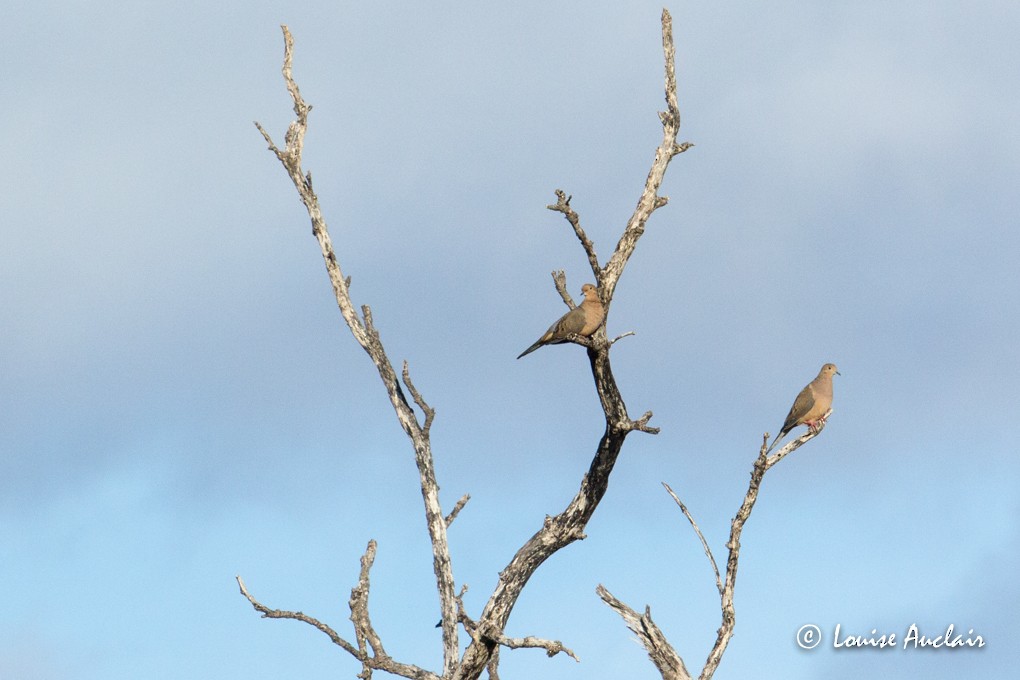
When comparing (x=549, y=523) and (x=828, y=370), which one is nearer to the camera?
(x=549, y=523)

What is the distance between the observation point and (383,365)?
18.9 metres

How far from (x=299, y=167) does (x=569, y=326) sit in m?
5.23

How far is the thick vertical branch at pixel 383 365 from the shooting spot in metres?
18.4

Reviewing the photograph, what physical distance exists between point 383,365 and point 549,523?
3501mm

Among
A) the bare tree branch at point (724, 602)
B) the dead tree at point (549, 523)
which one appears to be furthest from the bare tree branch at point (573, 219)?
the bare tree branch at point (724, 602)

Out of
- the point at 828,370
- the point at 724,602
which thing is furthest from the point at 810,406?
the point at 724,602

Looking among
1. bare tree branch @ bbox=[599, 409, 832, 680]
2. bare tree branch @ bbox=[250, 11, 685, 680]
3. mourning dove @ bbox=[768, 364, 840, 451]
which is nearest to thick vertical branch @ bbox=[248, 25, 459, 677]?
bare tree branch @ bbox=[250, 11, 685, 680]

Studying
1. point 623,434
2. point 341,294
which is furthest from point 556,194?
point 341,294

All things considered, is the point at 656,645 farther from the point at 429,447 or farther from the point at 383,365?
the point at 383,365

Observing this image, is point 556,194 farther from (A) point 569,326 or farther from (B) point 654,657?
(B) point 654,657

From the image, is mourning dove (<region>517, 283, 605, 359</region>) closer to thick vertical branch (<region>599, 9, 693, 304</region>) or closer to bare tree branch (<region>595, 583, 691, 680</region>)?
thick vertical branch (<region>599, 9, 693, 304</region>)

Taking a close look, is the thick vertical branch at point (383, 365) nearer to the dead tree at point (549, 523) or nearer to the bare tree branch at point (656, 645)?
the dead tree at point (549, 523)

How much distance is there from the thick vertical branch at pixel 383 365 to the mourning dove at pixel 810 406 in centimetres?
497

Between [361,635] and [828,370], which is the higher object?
[828,370]
